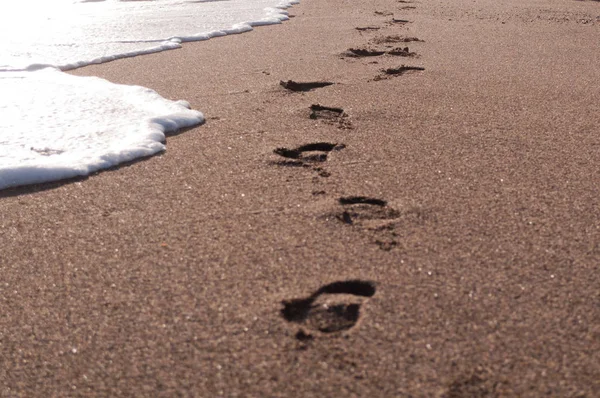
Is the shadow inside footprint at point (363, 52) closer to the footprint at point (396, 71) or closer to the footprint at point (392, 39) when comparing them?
the footprint at point (392, 39)

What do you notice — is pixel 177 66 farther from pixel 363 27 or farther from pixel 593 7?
pixel 593 7

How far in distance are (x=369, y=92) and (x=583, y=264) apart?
1.72 meters

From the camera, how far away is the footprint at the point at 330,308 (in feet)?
4.97

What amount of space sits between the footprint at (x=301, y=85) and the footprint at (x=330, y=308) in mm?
1872

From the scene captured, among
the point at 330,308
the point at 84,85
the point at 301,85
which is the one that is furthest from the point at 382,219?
the point at 84,85

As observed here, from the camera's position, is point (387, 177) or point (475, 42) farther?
point (475, 42)

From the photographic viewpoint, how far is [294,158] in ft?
8.19

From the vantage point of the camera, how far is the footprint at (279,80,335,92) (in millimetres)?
3389

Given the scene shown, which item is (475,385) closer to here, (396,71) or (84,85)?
(396,71)

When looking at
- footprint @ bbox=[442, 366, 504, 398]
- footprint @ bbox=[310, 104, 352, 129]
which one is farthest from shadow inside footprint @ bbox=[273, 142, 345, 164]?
footprint @ bbox=[442, 366, 504, 398]

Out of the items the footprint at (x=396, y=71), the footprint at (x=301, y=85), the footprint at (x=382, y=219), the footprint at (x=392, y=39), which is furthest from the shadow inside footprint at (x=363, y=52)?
the footprint at (x=382, y=219)

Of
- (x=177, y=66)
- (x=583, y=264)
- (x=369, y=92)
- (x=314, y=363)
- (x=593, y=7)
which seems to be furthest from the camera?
(x=593, y=7)

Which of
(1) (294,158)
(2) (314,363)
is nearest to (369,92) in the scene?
(1) (294,158)

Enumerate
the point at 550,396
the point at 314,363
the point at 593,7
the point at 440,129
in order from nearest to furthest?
the point at 550,396
the point at 314,363
the point at 440,129
the point at 593,7
